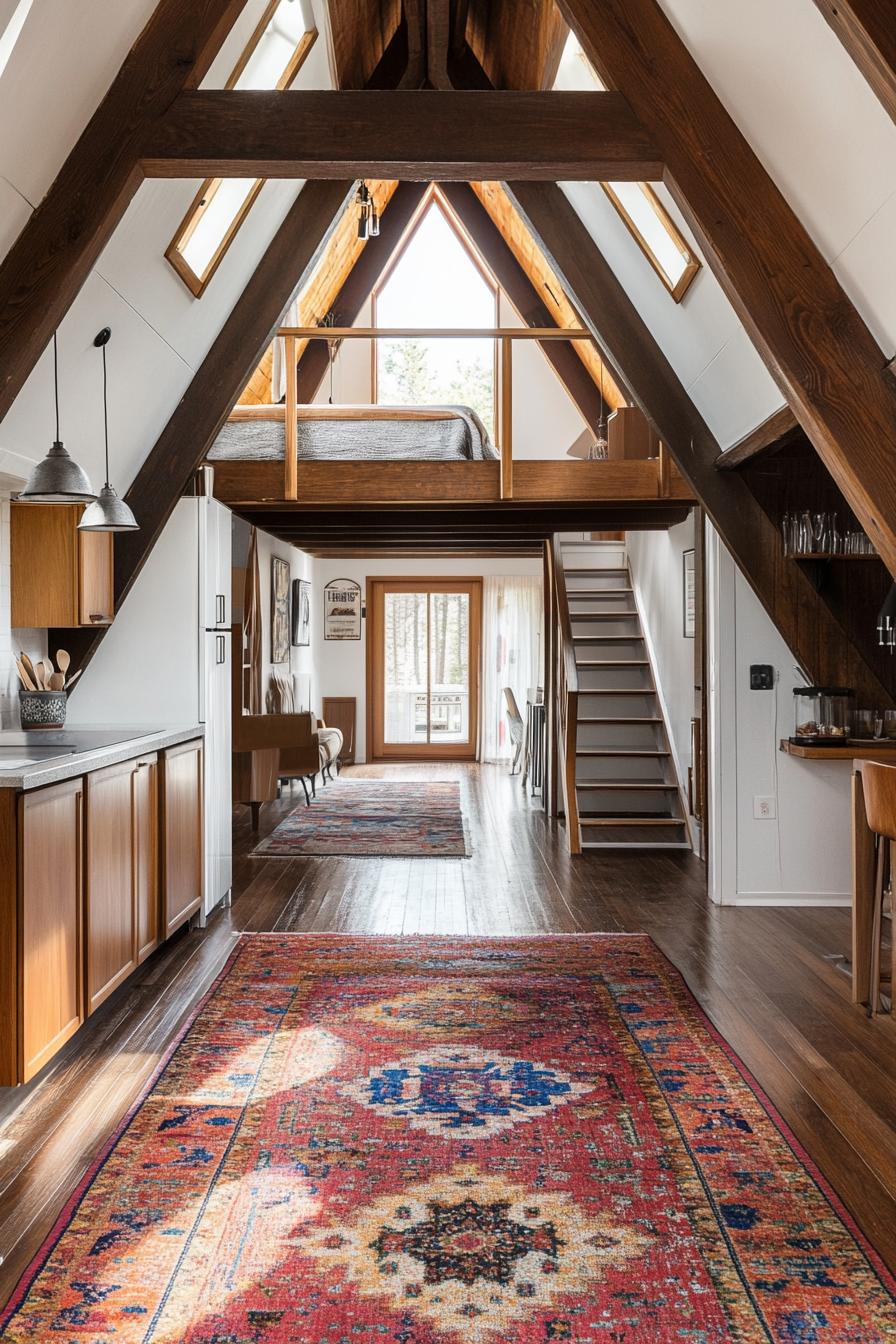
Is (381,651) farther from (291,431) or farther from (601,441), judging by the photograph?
(291,431)

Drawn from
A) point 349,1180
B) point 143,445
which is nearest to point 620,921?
point 349,1180

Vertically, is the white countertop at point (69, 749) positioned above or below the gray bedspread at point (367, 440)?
below

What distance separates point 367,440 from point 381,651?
6205 mm

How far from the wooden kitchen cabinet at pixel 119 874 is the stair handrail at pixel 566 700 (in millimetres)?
3067

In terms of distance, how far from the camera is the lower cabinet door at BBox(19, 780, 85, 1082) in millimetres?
2777

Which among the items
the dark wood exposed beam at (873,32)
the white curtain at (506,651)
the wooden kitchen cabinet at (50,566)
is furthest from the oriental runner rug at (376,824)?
the dark wood exposed beam at (873,32)

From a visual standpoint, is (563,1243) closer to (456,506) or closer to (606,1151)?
(606,1151)

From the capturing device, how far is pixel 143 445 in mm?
4949

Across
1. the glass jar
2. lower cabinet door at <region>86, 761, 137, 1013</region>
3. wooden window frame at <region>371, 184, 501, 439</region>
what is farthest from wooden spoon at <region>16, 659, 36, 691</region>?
wooden window frame at <region>371, 184, 501, 439</region>

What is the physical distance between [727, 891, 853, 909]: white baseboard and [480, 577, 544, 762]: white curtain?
22.5ft

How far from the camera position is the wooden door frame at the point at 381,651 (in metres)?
12.3

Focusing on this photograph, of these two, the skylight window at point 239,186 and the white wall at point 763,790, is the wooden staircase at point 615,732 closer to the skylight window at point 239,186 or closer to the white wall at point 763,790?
the white wall at point 763,790

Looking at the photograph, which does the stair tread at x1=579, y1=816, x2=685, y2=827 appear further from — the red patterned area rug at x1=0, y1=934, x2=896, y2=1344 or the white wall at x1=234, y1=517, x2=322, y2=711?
the white wall at x1=234, y1=517, x2=322, y2=711

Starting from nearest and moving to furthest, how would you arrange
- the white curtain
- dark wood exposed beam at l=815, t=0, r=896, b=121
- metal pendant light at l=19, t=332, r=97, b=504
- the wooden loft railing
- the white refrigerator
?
dark wood exposed beam at l=815, t=0, r=896, b=121, metal pendant light at l=19, t=332, r=97, b=504, the white refrigerator, the wooden loft railing, the white curtain
